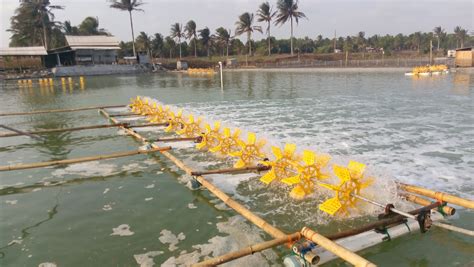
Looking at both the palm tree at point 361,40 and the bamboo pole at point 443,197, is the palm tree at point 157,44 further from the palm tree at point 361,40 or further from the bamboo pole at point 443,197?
the bamboo pole at point 443,197

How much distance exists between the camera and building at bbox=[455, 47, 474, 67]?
41034mm

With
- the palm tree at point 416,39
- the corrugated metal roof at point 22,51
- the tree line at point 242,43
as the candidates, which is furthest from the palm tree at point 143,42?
the palm tree at point 416,39

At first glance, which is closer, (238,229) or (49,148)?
(238,229)

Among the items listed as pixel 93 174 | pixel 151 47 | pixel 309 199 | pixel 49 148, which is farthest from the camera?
pixel 151 47

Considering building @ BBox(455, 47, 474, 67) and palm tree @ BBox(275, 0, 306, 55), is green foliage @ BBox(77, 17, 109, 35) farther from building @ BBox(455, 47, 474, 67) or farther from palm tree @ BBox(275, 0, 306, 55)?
building @ BBox(455, 47, 474, 67)

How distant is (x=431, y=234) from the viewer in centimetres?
595

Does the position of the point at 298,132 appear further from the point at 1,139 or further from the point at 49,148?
the point at 1,139

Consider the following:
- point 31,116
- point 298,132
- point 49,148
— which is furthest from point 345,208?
point 31,116

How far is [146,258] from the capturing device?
5633 mm

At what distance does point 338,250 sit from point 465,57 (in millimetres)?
46316

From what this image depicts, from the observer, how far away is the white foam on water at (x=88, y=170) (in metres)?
9.70

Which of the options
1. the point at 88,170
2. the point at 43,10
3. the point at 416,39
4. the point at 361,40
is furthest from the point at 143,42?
the point at 88,170

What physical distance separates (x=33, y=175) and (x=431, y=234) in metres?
9.68

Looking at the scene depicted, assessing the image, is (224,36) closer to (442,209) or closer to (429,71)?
(429,71)
